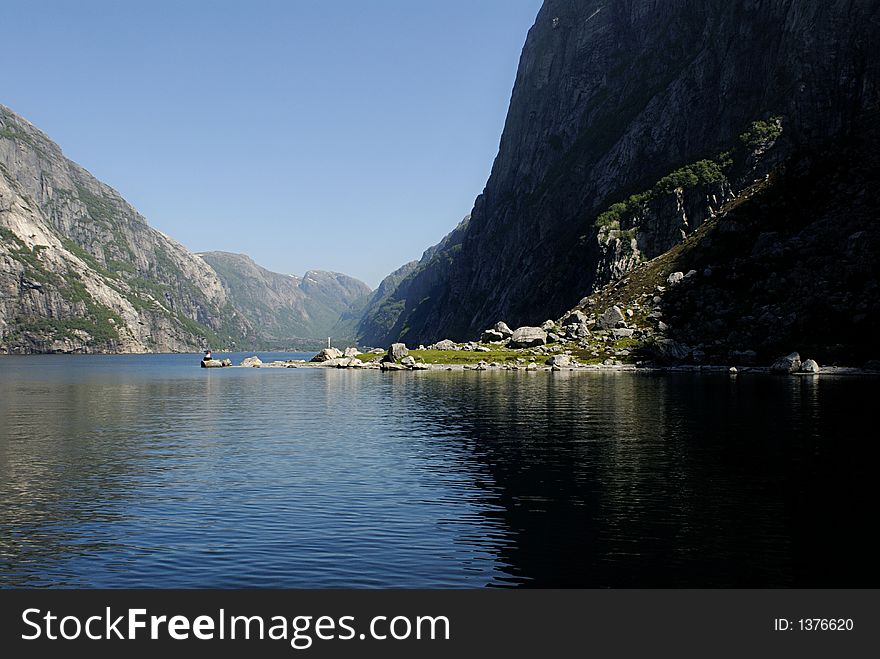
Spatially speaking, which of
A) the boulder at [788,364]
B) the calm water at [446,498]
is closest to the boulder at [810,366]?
the boulder at [788,364]

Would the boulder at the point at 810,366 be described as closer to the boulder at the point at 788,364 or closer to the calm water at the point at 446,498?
the boulder at the point at 788,364

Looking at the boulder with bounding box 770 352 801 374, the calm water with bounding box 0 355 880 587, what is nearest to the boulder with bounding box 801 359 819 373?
the boulder with bounding box 770 352 801 374

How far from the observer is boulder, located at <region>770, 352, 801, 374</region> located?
160 meters

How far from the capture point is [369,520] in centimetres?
3838

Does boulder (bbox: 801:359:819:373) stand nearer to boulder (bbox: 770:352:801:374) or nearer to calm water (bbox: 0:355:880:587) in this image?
boulder (bbox: 770:352:801:374)

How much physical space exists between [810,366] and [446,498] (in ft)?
457

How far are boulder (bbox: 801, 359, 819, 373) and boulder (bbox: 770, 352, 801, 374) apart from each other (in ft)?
3.69

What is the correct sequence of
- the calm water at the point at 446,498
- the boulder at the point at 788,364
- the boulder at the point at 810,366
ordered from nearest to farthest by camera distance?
the calm water at the point at 446,498
the boulder at the point at 810,366
the boulder at the point at 788,364

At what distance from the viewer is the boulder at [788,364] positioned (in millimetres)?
159500

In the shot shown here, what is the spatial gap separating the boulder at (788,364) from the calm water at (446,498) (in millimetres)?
71294

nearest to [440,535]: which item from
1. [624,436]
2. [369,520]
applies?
[369,520]

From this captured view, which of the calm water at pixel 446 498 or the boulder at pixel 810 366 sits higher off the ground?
the boulder at pixel 810 366
